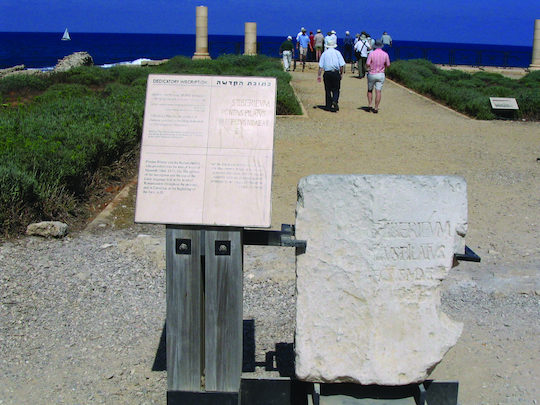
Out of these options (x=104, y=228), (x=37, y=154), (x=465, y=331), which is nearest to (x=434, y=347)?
(x=465, y=331)

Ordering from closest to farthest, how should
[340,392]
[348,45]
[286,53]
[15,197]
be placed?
[340,392] → [15,197] → [286,53] → [348,45]

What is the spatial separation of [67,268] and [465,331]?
3394mm

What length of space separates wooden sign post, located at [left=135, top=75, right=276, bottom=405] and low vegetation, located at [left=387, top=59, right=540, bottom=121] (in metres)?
12.8

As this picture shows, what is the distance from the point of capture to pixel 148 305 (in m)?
5.23

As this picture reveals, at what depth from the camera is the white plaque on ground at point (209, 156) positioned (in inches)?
138

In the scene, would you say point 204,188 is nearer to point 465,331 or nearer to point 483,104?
point 465,331

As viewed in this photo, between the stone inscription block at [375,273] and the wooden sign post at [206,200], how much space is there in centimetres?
34

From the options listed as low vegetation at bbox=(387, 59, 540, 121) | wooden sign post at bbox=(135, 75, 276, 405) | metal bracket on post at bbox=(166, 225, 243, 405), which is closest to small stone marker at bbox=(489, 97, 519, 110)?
low vegetation at bbox=(387, 59, 540, 121)

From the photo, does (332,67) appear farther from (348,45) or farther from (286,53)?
(348,45)

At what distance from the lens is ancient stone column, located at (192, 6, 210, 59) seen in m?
31.0

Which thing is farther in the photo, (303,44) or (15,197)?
(303,44)

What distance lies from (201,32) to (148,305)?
27553 mm

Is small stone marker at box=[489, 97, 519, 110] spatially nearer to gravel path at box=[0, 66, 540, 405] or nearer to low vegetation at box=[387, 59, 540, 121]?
low vegetation at box=[387, 59, 540, 121]

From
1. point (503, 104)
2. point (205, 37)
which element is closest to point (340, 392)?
point (503, 104)
